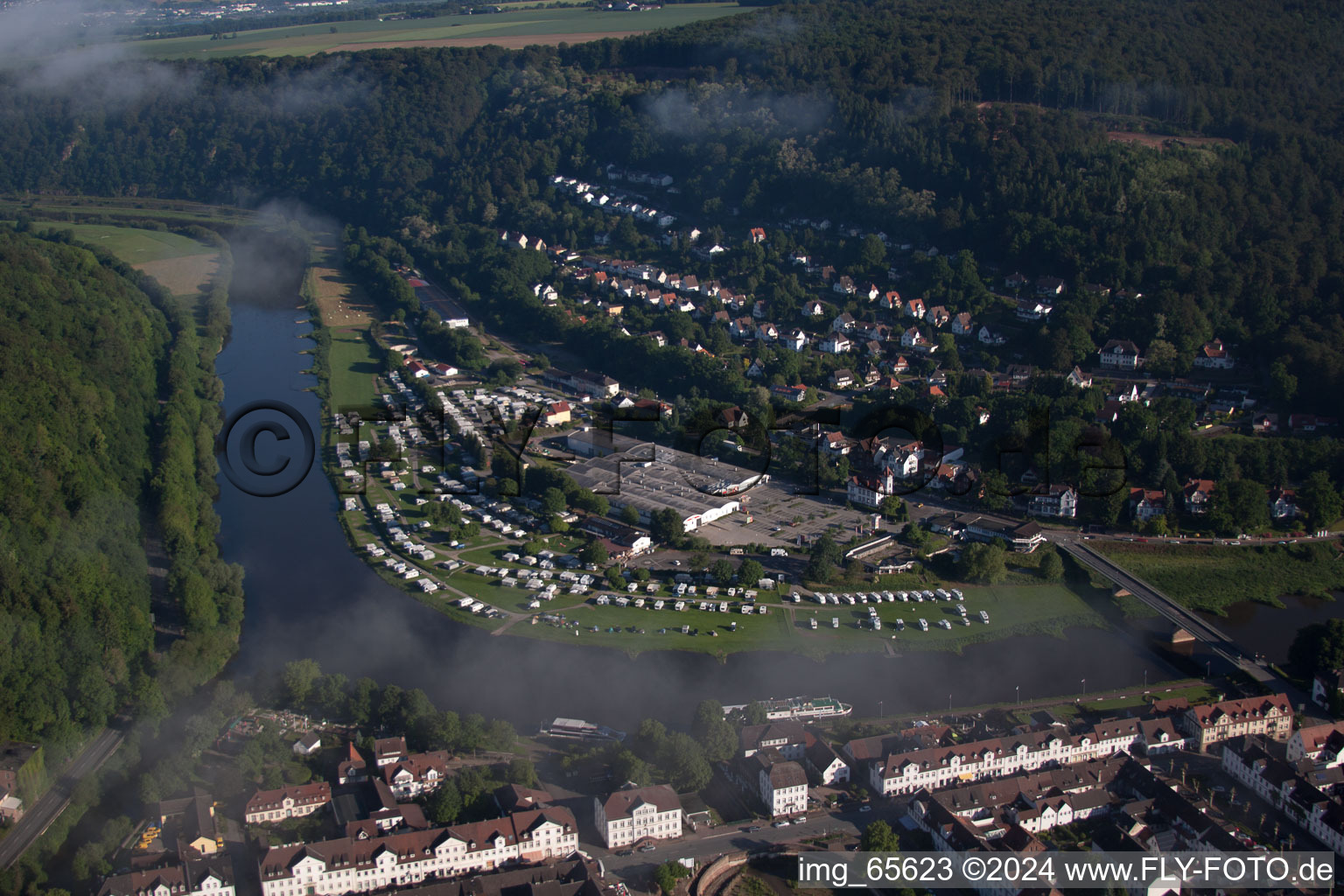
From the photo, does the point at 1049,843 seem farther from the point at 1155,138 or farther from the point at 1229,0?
the point at 1229,0

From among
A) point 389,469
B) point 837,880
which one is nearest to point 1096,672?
point 837,880

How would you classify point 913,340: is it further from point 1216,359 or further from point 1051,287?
point 1216,359

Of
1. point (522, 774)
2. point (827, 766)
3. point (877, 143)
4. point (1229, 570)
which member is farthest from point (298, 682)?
point (877, 143)

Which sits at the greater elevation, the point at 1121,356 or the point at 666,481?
the point at 1121,356

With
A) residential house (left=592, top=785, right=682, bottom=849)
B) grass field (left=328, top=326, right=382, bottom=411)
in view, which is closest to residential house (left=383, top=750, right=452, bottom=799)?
residential house (left=592, top=785, right=682, bottom=849)

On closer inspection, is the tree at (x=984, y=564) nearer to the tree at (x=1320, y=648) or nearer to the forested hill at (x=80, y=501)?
the tree at (x=1320, y=648)

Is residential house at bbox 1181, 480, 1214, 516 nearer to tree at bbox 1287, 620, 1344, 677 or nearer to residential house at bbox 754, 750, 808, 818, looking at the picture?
tree at bbox 1287, 620, 1344, 677

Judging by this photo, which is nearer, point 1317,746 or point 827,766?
point 827,766
